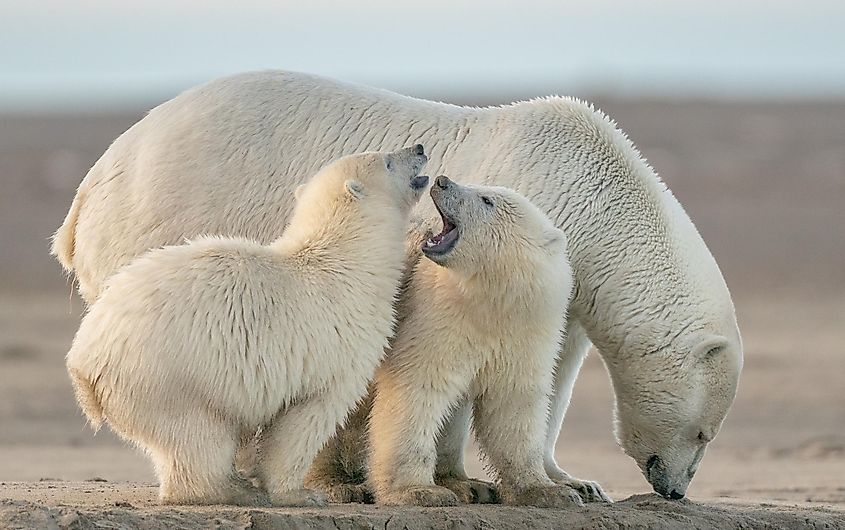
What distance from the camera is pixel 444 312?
281 inches

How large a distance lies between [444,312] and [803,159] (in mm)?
34824

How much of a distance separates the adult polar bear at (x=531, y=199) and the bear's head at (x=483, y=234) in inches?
25.7

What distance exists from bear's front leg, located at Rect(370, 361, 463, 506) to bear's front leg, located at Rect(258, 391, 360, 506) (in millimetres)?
273

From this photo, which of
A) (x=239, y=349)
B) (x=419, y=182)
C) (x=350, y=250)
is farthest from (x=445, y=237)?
(x=239, y=349)

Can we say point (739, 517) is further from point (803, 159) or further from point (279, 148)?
point (803, 159)

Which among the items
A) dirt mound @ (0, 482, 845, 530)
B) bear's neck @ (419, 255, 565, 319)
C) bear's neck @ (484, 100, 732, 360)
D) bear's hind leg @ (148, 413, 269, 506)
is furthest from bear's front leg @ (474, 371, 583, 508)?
bear's hind leg @ (148, 413, 269, 506)

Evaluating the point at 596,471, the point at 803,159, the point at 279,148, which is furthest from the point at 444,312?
the point at 803,159

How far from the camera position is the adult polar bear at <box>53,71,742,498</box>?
7.82 meters

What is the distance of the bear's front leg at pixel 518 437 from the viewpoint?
715 centimetres

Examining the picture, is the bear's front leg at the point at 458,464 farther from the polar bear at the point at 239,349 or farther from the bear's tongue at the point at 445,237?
the bear's tongue at the point at 445,237

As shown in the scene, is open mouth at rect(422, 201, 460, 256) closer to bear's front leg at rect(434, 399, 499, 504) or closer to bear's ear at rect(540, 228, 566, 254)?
bear's ear at rect(540, 228, 566, 254)

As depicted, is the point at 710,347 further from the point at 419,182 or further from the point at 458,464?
the point at 419,182

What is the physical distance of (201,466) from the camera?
6.73 m

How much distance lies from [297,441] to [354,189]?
115 centimetres
